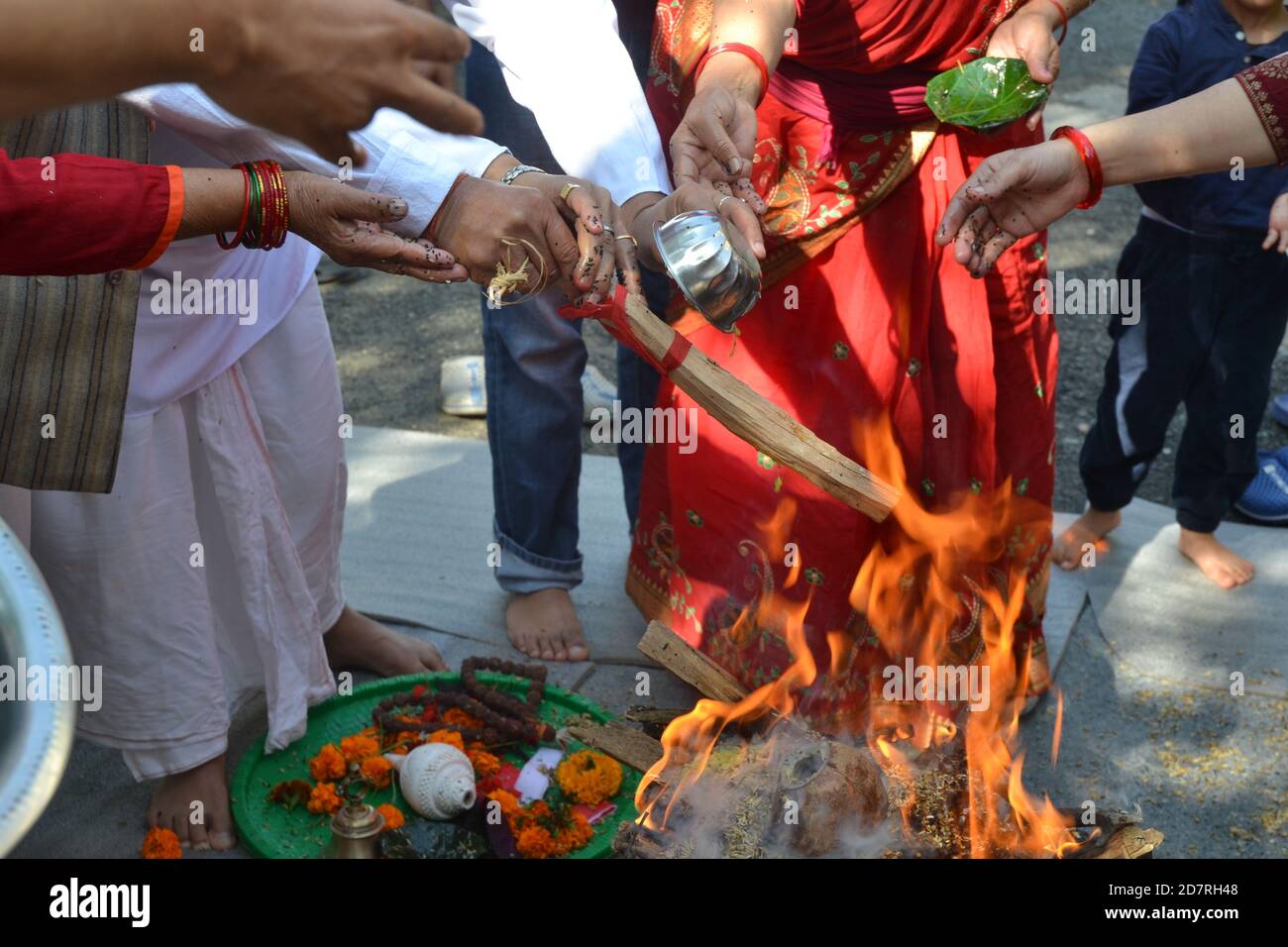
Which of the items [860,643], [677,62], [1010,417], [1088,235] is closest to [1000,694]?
[860,643]

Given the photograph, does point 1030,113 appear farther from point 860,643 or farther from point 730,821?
point 730,821

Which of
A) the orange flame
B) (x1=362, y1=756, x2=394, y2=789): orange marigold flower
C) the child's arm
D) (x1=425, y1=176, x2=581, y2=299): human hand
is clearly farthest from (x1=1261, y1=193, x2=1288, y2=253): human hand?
(x1=362, y1=756, x2=394, y2=789): orange marigold flower

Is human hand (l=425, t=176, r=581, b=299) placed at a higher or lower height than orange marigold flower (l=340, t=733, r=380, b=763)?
higher

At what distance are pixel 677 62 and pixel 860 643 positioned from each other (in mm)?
1254

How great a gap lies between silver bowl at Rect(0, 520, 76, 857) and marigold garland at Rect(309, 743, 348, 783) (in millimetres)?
1473

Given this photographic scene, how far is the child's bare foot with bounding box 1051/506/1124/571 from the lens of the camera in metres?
3.43

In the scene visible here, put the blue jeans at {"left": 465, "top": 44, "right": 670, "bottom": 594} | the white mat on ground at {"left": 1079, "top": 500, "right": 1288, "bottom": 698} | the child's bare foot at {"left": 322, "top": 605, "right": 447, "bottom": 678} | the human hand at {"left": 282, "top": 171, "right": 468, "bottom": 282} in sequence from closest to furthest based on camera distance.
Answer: the human hand at {"left": 282, "top": 171, "right": 468, "bottom": 282}, the blue jeans at {"left": 465, "top": 44, "right": 670, "bottom": 594}, the child's bare foot at {"left": 322, "top": 605, "right": 447, "bottom": 678}, the white mat on ground at {"left": 1079, "top": 500, "right": 1288, "bottom": 698}

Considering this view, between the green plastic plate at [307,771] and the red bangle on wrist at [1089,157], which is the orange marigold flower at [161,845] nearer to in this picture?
the green plastic plate at [307,771]

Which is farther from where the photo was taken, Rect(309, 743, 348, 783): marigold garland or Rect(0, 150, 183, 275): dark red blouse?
Rect(309, 743, 348, 783): marigold garland

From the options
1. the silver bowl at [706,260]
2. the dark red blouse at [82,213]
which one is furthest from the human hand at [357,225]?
the silver bowl at [706,260]

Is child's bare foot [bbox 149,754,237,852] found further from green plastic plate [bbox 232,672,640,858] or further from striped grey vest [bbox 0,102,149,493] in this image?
striped grey vest [bbox 0,102,149,493]

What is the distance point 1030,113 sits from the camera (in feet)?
8.34

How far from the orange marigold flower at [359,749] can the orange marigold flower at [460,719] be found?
0.63 feet
